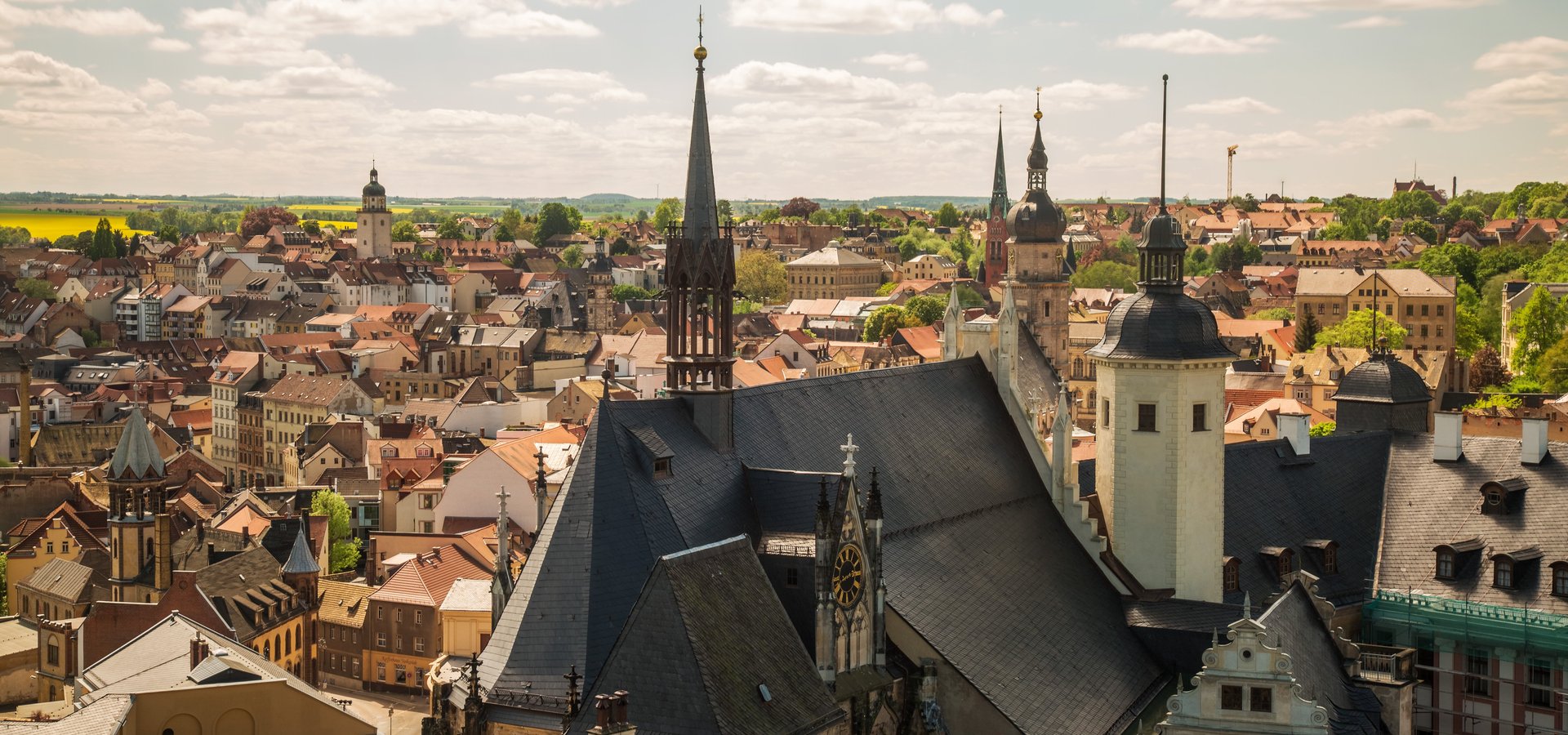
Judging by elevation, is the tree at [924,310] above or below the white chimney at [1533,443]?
below

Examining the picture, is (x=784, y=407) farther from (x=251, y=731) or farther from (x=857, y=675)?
(x=251, y=731)

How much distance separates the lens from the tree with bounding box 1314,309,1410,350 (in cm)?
13400

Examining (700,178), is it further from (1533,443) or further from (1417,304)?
(1417,304)

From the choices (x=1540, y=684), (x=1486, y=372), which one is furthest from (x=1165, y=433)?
(x=1486, y=372)

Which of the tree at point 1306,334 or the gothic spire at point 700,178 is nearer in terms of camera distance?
the gothic spire at point 700,178

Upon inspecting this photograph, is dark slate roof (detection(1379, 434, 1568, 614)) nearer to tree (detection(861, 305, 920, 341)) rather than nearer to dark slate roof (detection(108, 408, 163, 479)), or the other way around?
dark slate roof (detection(108, 408, 163, 479))

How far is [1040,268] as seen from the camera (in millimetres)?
99250

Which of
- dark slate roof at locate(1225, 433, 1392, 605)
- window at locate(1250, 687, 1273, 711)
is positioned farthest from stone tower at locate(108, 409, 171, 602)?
window at locate(1250, 687, 1273, 711)

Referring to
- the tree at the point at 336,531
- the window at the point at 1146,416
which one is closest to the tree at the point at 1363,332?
the tree at the point at 336,531

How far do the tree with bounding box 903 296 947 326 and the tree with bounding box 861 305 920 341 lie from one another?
62cm

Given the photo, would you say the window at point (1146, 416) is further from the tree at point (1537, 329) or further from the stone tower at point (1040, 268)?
the tree at point (1537, 329)

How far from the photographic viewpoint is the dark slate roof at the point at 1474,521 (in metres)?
47.4

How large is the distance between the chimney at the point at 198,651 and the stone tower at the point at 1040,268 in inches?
2216

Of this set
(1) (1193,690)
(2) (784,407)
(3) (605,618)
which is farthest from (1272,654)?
(3) (605,618)
